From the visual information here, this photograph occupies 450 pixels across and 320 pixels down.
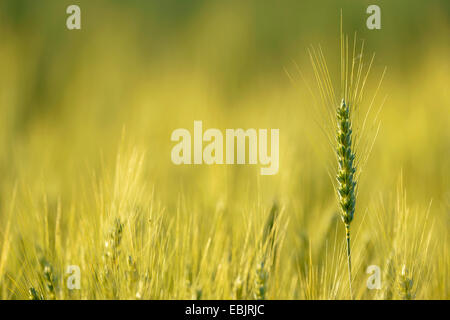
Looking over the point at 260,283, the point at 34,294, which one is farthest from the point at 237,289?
the point at 34,294

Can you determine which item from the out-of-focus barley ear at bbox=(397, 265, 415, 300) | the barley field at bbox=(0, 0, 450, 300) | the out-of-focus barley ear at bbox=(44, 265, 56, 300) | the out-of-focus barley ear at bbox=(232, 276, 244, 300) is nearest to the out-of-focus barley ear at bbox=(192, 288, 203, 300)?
the barley field at bbox=(0, 0, 450, 300)

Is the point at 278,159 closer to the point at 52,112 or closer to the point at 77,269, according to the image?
the point at 77,269

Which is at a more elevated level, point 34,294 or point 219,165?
point 219,165

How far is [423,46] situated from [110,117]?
3851 mm

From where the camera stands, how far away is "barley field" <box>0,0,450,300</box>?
1.64 metres

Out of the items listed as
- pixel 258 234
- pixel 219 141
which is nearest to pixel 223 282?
pixel 258 234

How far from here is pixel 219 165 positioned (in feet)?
9.42

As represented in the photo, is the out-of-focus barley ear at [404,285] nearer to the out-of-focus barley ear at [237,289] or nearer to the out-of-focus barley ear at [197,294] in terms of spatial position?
the out-of-focus barley ear at [237,289]

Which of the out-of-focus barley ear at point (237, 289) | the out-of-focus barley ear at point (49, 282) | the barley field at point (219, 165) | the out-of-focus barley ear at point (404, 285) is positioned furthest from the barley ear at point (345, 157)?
the out-of-focus barley ear at point (49, 282)

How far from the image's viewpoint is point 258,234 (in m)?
1.71

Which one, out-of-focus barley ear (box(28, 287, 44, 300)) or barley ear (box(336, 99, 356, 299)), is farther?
out-of-focus barley ear (box(28, 287, 44, 300))

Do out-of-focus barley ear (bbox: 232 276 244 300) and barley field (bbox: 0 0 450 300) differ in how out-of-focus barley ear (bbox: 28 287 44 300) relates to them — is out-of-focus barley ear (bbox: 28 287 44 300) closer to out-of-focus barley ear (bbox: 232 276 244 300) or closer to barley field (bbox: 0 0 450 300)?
barley field (bbox: 0 0 450 300)

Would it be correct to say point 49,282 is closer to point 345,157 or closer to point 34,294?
point 34,294

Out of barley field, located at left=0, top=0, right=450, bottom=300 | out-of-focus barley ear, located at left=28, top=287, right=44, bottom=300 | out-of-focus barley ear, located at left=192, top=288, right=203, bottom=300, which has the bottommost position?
out-of-focus barley ear, located at left=28, top=287, right=44, bottom=300
